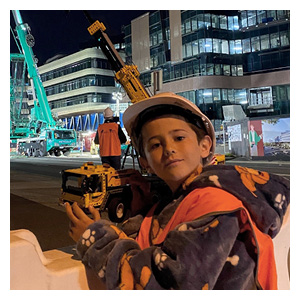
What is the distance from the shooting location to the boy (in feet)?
2.97

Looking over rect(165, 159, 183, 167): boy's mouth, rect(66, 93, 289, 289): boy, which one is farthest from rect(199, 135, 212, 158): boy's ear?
rect(165, 159, 183, 167): boy's mouth

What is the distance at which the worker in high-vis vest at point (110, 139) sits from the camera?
5.78 meters

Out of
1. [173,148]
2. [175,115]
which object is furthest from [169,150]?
[175,115]

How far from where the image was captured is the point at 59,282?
1.10 m

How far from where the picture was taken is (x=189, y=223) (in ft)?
3.06

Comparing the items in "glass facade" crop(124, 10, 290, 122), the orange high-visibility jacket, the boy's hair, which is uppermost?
"glass facade" crop(124, 10, 290, 122)

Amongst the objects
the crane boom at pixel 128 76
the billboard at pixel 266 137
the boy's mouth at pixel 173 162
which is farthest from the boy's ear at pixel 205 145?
the billboard at pixel 266 137

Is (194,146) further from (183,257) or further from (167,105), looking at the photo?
(183,257)

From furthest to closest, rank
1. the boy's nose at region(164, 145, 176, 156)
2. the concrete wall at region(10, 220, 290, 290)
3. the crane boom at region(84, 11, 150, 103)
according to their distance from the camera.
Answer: the crane boom at region(84, 11, 150, 103) < the boy's nose at region(164, 145, 176, 156) < the concrete wall at region(10, 220, 290, 290)

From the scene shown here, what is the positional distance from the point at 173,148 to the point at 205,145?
0.19 meters

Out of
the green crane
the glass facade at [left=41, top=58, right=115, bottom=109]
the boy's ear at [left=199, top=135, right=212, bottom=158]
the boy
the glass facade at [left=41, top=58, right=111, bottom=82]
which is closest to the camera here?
the boy

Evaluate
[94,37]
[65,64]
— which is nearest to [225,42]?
[65,64]

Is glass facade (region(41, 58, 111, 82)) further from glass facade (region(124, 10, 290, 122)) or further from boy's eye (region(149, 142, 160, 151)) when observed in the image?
boy's eye (region(149, 142, 160, 151))

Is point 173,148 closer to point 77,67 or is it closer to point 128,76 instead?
point 128,76
